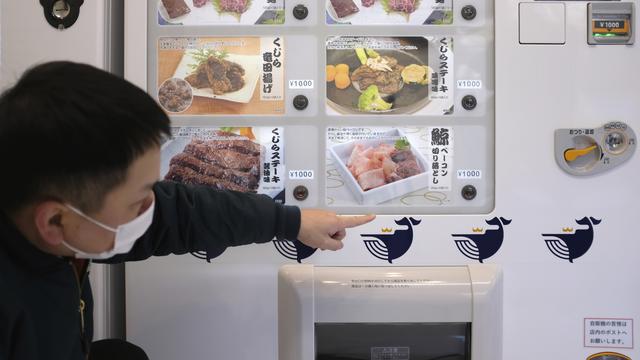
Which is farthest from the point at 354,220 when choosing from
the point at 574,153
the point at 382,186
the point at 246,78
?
the point at 574,153

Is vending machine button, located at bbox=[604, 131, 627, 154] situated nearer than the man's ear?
No

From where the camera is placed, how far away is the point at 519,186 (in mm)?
1192

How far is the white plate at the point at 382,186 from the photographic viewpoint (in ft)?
3.96

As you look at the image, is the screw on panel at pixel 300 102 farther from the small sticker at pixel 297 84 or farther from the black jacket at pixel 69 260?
the black jacket at pixel 69 260

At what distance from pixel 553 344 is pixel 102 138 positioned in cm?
104

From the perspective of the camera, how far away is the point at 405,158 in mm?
1210

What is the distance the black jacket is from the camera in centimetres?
84

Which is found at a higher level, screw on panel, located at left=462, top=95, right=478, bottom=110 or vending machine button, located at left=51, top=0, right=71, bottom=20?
vending machine button, located at left=51, top=0, right=71, bottom=20

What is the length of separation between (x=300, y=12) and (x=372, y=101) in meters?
0.26

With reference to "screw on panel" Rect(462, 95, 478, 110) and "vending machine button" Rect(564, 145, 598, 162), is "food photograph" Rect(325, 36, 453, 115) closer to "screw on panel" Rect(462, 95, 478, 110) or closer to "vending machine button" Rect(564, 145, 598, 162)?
"screw on panel" Rect(462, 95, 478, 110)

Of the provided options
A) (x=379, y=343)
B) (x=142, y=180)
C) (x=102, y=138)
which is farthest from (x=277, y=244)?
(x=102, y=138)

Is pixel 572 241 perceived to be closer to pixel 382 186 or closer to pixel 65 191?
pixel 382 186

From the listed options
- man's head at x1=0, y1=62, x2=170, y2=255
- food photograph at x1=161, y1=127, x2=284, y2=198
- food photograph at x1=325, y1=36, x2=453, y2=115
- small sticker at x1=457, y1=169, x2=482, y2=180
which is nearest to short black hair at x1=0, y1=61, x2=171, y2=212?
man's head at x1=0, y1=62, x2=170, y2=255

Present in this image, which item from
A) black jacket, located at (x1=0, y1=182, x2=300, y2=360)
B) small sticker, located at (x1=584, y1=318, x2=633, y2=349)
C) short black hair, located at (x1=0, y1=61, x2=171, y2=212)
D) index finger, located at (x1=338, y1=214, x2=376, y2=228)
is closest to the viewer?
short black hair, located at (x1=0, y1=61, x2=171, y2=212)
